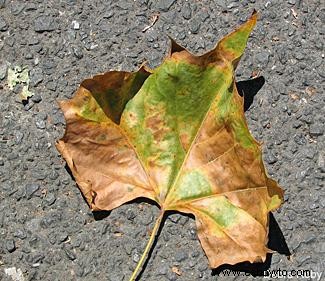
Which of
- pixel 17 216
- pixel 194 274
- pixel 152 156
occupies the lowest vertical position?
pixel 194 274

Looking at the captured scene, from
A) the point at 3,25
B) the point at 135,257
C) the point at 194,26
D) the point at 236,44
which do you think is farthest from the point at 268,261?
the point at 3,25

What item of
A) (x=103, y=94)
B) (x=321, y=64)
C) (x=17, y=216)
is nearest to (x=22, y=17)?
(x=103, y=94)

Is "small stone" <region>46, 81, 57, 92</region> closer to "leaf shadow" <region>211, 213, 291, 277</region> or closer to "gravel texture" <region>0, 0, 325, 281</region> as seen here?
"gravel texture" <region>0, 0, 325, 281</region>

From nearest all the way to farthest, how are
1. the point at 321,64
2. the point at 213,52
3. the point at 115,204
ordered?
the point at 213,52 < the point at 115,204 < the point at 321,64

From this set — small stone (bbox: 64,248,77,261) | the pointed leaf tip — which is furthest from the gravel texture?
the pointed leaf tip

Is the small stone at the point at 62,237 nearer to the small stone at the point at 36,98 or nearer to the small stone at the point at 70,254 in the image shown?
the small stone at the point at 70,254

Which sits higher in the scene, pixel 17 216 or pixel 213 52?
pixel 213 52

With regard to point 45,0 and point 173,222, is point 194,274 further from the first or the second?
point 45,0

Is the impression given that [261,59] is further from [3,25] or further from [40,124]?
[3,25]
